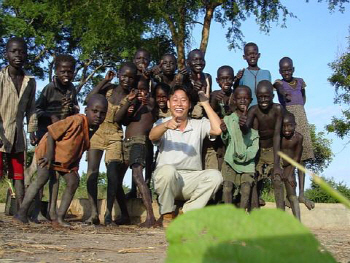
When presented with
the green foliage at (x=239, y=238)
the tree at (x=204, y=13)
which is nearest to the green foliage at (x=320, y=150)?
the tree at (x=204, y=13)

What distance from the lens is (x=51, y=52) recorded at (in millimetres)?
18891

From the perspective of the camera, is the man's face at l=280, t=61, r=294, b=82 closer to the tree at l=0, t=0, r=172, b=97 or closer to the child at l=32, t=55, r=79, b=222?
the child at l=32, t=55, r=79, b=222

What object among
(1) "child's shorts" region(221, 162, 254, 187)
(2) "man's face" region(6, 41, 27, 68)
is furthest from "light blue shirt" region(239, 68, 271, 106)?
(2) "man's face" region(6, 41, 27, 68)

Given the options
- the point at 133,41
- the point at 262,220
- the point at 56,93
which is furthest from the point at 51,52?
the point at 262,220

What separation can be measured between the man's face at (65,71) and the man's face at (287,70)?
2.52 metres

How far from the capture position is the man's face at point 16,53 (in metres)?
5.84

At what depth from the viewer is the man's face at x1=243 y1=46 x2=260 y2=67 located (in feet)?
23.6

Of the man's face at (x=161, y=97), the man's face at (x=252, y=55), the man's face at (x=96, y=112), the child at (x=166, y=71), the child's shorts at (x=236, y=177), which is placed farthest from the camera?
the man's face at (x=252, y=55)

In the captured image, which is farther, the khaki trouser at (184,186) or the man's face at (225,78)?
the man's face at (225,78)

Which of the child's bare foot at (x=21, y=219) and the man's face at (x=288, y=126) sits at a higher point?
the man's face at (x=288, y=126)

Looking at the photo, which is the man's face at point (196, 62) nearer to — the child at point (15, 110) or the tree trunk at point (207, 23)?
the child at point (15, 110)

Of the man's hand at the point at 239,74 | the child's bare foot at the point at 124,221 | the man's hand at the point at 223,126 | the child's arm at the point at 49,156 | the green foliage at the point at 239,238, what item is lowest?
the child's bare foot at the point at 124,221

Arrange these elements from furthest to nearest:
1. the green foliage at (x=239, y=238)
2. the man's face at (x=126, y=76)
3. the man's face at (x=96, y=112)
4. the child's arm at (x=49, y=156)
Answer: the man's face at (x=126, y=76)
the man's face at (x=96, y=112)
the child's arm at (x=49, y=156)
the green foliage at (x=239, y=238)

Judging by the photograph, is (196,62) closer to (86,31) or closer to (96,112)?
(96,112)
